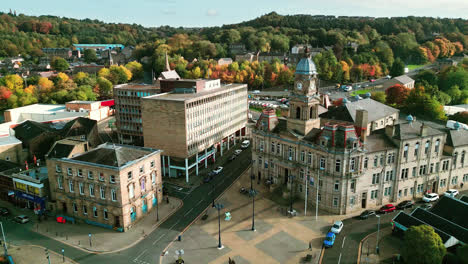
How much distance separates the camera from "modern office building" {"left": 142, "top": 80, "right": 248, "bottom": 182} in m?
79.1

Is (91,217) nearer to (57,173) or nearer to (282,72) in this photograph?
(57,173)

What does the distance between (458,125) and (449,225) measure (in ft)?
96.9

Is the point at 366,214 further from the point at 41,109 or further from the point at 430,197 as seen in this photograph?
the point at 41,109

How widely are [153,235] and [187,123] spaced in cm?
2807

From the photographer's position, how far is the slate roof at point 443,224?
5075 cm

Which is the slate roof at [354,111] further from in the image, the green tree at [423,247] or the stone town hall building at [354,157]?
the green tree at [423,247]

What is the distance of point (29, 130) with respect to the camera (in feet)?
309

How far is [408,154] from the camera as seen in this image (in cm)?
6606

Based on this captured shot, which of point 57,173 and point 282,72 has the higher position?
point 282,72

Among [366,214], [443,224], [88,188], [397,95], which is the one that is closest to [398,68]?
[397,95]

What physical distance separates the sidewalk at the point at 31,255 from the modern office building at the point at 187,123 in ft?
109

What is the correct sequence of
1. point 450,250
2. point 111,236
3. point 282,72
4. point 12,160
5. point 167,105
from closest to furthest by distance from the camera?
point 450,250 < point 111,236 < point 167,105 < point 12,160 < point 282,72

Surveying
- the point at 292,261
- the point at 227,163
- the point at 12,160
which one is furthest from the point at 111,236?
the point at 12,160

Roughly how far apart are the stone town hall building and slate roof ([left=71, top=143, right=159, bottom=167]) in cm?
2781
